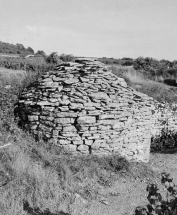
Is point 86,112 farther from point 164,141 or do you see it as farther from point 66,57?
point 66,57

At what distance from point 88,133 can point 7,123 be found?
1.88 meters

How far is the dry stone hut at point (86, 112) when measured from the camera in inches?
206

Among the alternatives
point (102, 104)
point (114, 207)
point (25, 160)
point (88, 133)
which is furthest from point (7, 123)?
point (114, 207)

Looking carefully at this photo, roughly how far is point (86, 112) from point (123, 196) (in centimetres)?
188

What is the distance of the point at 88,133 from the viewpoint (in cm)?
527

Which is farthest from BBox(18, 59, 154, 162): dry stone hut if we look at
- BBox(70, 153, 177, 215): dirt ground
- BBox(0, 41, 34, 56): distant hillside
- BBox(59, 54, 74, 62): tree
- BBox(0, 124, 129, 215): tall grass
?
BBox(0, 41, 34, 56): distant hillside

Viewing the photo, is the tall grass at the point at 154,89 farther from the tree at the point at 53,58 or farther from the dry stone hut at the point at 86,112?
the dry stone hut at the point at 86,112

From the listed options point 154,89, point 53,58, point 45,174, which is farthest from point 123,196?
point 53,58

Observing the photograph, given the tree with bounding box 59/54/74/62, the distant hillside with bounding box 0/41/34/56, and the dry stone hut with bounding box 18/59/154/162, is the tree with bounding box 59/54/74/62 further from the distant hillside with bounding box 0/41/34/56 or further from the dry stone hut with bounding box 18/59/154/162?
the dry stone hut with bounding box 18/59/154/162

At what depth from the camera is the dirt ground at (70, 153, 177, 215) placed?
3.96 m

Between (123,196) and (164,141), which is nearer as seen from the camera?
(123,196)

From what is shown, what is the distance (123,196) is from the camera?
14.8 ft

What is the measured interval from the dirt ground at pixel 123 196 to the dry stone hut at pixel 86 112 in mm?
658

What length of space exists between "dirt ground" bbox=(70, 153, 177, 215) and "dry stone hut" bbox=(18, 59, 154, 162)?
658 millimetres
